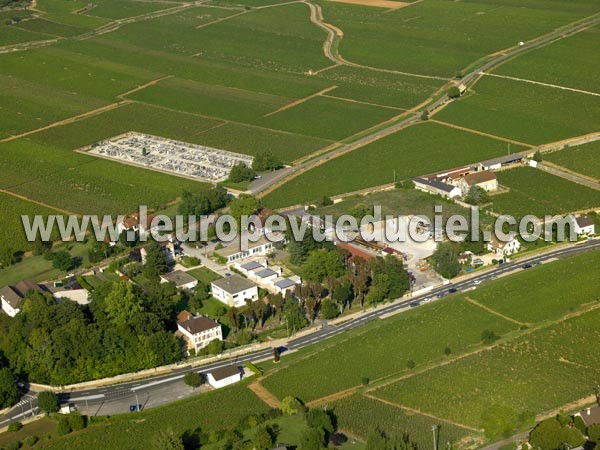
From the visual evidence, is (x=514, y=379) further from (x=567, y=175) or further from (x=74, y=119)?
(x=74, y=119)

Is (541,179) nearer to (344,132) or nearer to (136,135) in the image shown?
(344,132)

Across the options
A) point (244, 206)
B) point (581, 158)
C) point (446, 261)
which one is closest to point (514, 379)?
point (446, 261)

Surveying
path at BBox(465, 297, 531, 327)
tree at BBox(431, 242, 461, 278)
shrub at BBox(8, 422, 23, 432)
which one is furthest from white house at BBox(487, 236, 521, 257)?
shrub at BBox(8, 422, 23, 432)

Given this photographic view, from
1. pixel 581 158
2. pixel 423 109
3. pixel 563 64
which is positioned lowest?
pixel 581 158

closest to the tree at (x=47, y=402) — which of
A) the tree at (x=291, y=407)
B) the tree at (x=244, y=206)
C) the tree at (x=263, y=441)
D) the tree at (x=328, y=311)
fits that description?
the tree at (x=263, y=441)

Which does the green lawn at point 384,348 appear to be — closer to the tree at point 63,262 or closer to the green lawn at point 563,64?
the tree at point 63,262
